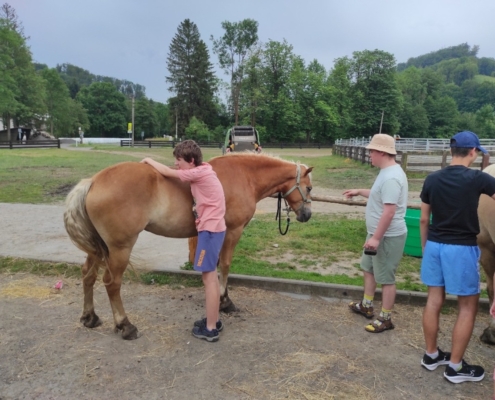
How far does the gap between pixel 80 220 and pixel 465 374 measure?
3428mm

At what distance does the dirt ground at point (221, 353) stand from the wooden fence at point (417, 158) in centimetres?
439

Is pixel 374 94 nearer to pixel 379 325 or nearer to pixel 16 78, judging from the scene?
pixel 16 78

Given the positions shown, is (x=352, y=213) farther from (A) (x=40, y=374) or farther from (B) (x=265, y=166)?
(A) (x=40, y=374)

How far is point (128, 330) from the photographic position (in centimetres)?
343

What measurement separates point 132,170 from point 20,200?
8.56m

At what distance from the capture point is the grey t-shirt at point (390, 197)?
11.0ft

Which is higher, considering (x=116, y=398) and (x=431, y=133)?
(x=431, y=133)

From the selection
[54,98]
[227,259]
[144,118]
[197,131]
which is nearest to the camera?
[227,259]

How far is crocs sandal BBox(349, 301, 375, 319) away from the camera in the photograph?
3.89 metres

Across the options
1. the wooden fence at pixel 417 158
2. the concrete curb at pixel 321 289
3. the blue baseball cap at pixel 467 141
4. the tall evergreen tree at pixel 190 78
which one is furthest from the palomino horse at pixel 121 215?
the tall evergreen tree at pixel 190 78

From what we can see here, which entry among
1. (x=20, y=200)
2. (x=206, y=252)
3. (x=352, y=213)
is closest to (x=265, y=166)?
(x=206, y=252)

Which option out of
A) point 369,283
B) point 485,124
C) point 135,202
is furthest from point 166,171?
point 485,124

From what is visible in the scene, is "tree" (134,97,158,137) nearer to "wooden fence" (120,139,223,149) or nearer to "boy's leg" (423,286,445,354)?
"wooden fence" (120,139,223,149)

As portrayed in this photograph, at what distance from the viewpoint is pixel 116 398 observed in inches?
103
